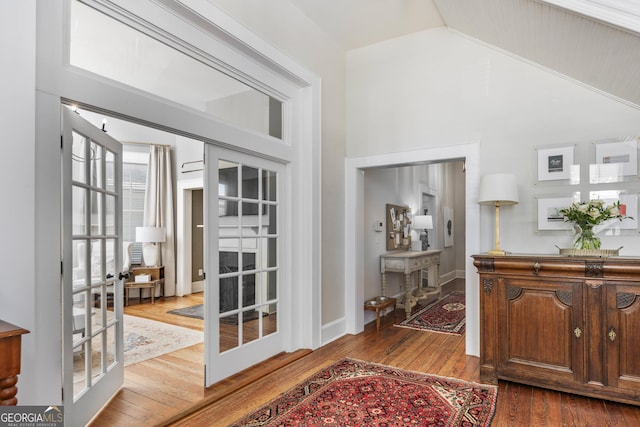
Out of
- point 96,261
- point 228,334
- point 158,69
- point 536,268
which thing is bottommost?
point 228,334

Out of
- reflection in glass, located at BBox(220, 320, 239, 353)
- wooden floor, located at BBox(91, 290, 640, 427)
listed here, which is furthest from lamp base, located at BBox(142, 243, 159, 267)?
reflection in glass, located at BBox(220, 320, 239, 353)

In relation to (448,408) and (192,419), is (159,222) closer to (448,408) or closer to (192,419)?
(192,419)

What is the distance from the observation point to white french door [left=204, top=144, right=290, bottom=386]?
2.95 metres

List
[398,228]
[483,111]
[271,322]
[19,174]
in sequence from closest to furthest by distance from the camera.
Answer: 1. [19,174]
2. [271,322]
3. [483,111]
4. [398,228]

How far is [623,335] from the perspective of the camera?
2562mm

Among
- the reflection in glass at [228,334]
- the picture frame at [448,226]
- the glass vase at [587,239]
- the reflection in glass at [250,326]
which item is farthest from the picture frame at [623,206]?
the picture frame at [448,226]

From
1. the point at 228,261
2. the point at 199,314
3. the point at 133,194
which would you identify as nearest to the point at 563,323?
the point at 228,261

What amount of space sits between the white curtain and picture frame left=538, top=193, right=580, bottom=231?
5.73 metres

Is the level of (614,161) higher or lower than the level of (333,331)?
higher

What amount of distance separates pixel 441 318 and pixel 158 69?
14.7 ft

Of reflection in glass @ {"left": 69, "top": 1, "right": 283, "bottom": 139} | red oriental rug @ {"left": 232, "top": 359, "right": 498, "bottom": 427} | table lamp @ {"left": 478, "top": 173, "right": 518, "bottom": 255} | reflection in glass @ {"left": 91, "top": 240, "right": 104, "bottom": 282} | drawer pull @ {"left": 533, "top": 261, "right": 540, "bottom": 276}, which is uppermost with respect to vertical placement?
reflection in glass @ {"left": 69, "top": 1, "right": 283, "bottom": 139}

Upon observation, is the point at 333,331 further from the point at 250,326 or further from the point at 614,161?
the point at 614,161

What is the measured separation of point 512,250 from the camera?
3.48 meters

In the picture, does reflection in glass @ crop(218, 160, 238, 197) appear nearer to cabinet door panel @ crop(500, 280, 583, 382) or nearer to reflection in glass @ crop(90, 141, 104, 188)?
reflection in glass @ crop(90, 141, 104, 188)
